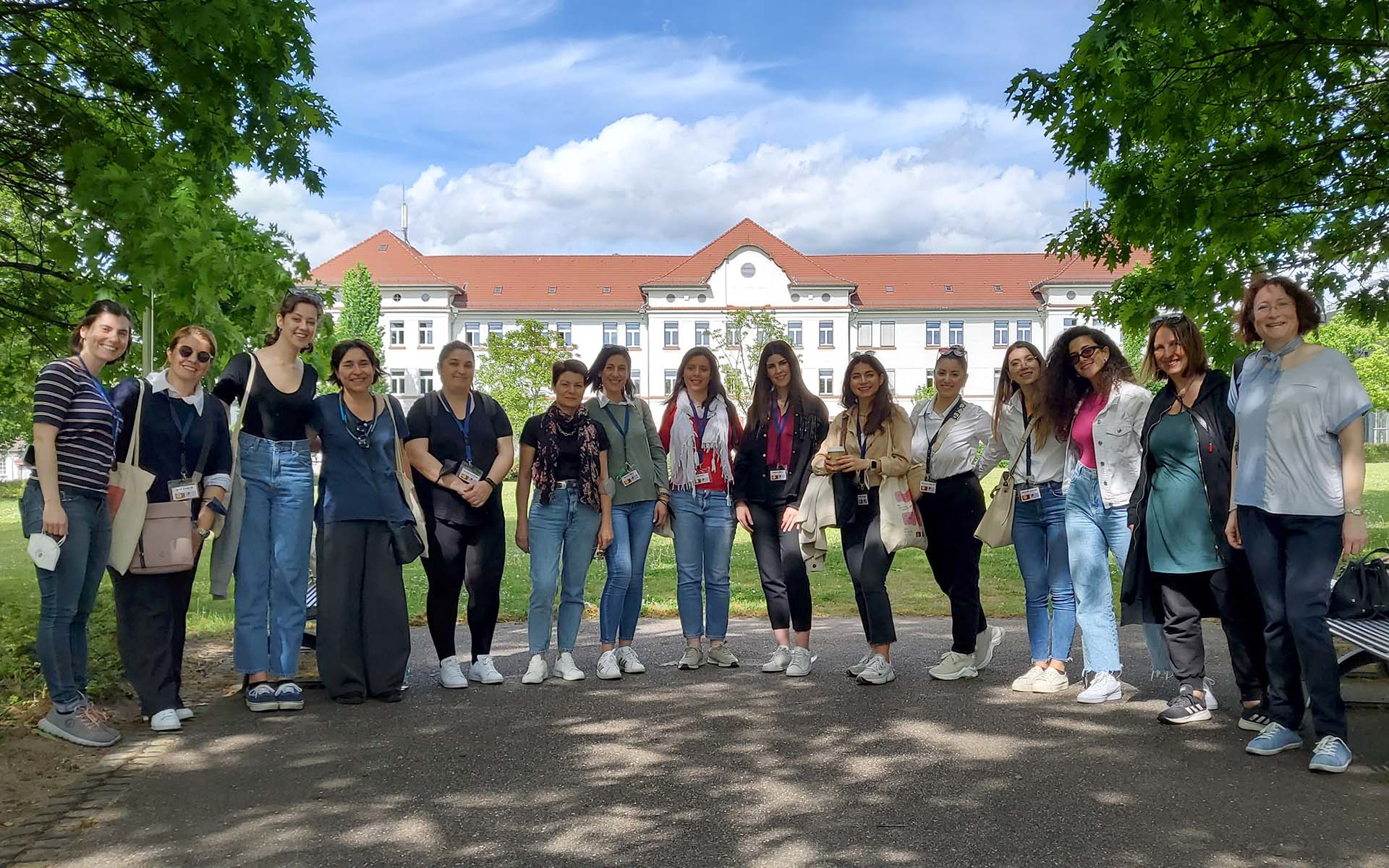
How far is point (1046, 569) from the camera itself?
23.5 feet

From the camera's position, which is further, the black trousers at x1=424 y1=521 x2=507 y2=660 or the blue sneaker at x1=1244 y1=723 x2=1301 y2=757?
the black trousers at x1=424 y1=521 x2=507 y2=660

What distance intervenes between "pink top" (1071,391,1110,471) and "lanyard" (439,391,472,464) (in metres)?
A: 3.52

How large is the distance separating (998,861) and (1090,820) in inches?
23.8

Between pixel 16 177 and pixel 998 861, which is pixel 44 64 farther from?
pixel 998 861

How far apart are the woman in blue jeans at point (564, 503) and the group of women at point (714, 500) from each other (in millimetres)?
19

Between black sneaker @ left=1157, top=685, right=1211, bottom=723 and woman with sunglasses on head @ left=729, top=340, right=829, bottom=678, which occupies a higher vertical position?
woman with sunglasses on head @ left=729, top=340, right=829, bottom=678

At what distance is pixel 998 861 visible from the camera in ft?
13.1

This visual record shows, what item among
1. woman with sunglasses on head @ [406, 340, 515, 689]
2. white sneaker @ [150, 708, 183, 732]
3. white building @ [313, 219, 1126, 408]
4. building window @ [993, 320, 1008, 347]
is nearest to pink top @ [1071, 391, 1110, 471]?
woman with sunglasses on head @ [406, 340, 515, 689]

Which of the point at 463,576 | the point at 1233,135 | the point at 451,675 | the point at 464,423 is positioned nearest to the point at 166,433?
the point at 464,423

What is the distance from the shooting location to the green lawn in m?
6.96

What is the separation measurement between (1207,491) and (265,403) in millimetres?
4947

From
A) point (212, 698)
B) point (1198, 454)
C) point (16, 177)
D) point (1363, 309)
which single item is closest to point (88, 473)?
point (212, 698)

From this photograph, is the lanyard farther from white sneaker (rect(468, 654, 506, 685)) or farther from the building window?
the building window

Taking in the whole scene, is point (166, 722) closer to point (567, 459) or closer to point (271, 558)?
point (271, 558)
